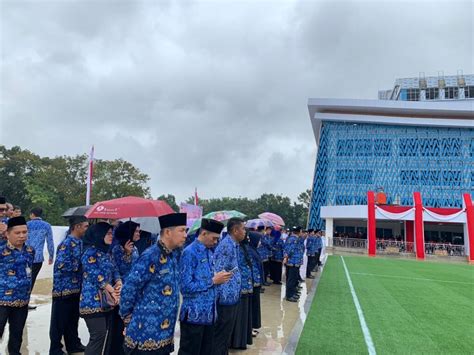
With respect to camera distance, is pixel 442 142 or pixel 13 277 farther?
pixel 442 142

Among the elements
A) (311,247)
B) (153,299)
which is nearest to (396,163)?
(311,247)

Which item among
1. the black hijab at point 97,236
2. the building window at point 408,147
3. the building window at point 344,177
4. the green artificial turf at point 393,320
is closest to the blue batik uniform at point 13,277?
the black hijab at point 97,236

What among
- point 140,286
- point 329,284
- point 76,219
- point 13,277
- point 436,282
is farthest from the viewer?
point 436,282

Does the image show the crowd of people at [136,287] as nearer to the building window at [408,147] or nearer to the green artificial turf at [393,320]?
the green artificial turf at [393,320]

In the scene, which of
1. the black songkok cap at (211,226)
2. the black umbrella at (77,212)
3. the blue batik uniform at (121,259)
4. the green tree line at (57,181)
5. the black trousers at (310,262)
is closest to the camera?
the black songkok cap at (211,226)

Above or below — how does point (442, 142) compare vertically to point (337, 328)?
above

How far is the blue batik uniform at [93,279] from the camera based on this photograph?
3172 mm

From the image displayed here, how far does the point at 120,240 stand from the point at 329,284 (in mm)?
8002

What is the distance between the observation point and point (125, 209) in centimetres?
465

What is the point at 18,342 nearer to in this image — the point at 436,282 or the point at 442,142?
the point at 436,282

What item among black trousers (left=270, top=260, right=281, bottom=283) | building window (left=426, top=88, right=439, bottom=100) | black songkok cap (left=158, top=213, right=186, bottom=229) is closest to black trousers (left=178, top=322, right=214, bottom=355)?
black songkok cap (left=158, top=213, right=186, bottom=229)

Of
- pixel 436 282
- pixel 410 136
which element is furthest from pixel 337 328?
pixel 410 136

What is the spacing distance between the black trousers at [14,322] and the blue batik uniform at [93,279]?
872mm

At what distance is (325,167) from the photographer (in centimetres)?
4547
